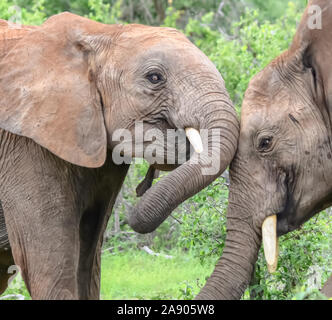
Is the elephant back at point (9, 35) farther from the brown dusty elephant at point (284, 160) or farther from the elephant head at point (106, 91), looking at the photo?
the brown dusty elephant at point (284, 160)

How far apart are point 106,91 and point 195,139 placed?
0.59 metres

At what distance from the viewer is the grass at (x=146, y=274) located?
25.4 ft

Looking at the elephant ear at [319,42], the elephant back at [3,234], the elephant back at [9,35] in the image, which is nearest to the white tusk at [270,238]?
the elephant ear at [319,42]

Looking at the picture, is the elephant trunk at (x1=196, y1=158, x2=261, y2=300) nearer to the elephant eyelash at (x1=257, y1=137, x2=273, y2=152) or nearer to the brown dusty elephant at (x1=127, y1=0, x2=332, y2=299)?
the brown dusty elephant at (x1=127, y1=0, x2=332, y2=299)

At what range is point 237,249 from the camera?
5.45 meters

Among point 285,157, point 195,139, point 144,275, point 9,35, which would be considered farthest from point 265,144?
point 144,275

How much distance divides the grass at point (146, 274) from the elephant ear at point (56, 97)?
85.9 inches

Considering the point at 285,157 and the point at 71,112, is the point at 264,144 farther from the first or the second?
the point at 71,112

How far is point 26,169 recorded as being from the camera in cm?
557

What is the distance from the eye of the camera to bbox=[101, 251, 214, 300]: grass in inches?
304

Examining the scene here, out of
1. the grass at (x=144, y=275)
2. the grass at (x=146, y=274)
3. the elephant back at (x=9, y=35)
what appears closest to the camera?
the elephant back at (x=9, y=35)

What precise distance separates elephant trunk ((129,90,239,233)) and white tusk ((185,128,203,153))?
24 mm

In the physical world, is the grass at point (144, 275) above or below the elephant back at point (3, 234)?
below
